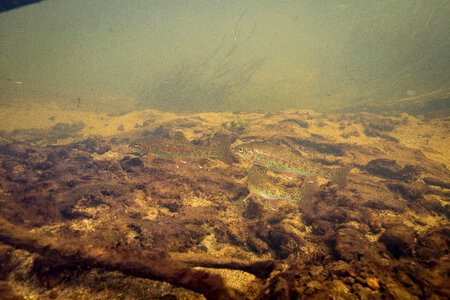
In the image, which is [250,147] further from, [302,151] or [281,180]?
[302,151]

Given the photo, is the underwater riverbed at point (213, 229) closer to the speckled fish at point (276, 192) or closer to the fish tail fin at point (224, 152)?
the speckled fish at point (276, 192)

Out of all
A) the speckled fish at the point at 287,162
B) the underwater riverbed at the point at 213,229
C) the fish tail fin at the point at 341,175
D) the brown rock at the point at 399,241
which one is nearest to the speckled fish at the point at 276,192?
the underwater riverbed at the point at 213,229

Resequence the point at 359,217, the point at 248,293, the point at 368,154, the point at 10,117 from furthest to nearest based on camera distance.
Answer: the point at 10,117 → the point at 368,154 → the point at 359,217 → the point at 248,293

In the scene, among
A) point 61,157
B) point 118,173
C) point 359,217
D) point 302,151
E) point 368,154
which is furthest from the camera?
point 302,151

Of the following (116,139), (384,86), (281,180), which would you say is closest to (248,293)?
(281,180)

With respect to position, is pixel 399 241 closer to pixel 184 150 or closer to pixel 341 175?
pixel 341 175

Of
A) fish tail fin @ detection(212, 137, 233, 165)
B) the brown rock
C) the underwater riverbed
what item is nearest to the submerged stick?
the underwater riverbed
